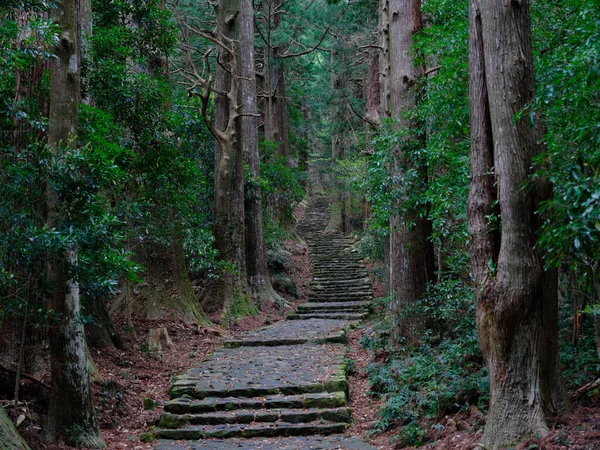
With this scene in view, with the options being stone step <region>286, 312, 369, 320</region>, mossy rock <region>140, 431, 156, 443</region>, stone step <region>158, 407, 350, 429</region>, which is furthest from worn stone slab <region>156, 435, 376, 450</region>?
stone step <region>286, 312, 369, 320</region>

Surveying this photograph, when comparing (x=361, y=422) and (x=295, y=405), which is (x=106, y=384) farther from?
(x=361, y=422)

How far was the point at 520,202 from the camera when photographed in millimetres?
4750

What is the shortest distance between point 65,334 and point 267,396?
3182 mm

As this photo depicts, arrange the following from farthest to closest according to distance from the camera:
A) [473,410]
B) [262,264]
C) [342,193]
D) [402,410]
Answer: [342,193], [262,264], [402,410], [473,410]

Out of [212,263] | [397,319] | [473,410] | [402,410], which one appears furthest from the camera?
[212,263]

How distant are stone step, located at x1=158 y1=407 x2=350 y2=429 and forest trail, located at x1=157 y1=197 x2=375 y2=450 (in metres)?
0.01

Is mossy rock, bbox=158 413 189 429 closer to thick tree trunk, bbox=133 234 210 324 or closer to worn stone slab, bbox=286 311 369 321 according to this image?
thick tree trunk, bbox=133 234 210 324

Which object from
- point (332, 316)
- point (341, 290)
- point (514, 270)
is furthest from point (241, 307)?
point (514, 270)

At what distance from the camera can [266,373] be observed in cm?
893

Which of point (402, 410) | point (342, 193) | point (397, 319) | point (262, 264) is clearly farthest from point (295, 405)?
point (342, 193)

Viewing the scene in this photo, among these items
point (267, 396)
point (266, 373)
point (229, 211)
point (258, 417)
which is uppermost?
point (229, 211)

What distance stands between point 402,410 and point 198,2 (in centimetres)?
2221

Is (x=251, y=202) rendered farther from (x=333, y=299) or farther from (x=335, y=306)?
(x=333, y=299)

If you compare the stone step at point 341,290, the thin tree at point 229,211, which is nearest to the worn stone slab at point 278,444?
the thin tree at point 229,211
